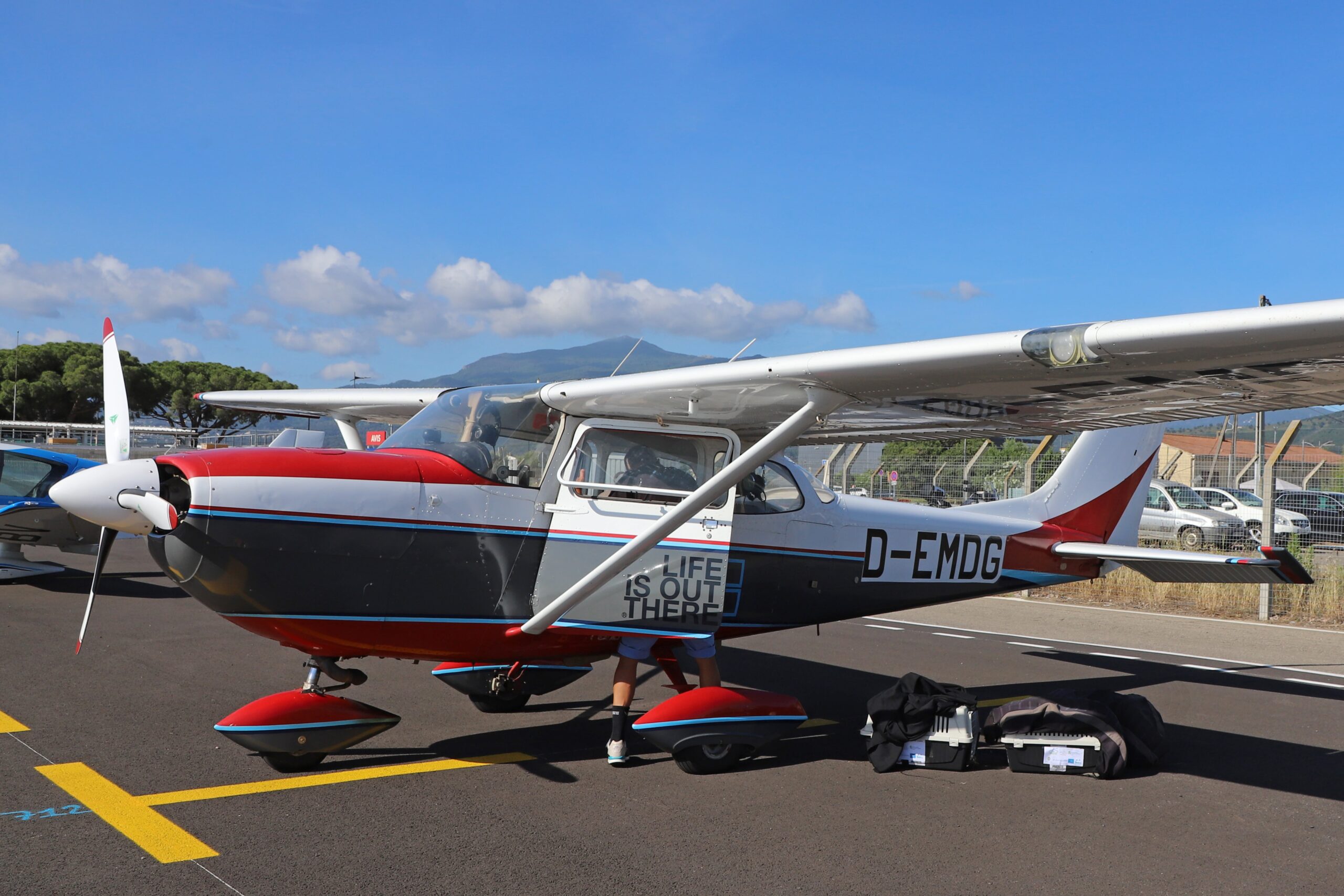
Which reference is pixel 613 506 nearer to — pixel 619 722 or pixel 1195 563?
pixel 619 722

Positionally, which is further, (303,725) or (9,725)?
(9,725)

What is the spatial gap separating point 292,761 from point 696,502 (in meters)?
2.57

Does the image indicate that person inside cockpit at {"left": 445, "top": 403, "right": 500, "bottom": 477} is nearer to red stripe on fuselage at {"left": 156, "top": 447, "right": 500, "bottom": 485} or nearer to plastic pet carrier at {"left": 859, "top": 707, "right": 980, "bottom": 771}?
red stripe on fuselage at {"left": 156, "top": 447, "right": 500, "bottom": 485}

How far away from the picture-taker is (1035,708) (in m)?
5.92

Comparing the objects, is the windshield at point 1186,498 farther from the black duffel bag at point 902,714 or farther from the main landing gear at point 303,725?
the main landing gear at point 303,725

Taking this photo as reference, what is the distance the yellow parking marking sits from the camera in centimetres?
411

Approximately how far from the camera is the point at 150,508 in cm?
481

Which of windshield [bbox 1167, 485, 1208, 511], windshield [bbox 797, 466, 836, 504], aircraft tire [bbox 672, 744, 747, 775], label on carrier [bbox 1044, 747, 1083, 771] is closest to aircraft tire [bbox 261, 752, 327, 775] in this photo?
aircraft tire [bbox 672, 744, 747, 775]

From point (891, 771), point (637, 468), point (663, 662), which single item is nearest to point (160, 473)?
point (637, 468)

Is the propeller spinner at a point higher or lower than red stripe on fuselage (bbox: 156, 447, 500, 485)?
lower

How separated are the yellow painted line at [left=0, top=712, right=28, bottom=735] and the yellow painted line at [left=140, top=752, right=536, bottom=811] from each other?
1710mm

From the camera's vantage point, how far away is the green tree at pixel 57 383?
175 feet

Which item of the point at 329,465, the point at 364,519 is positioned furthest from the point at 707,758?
the point at 329,465

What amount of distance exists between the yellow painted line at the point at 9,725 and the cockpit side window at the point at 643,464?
11.6ft
